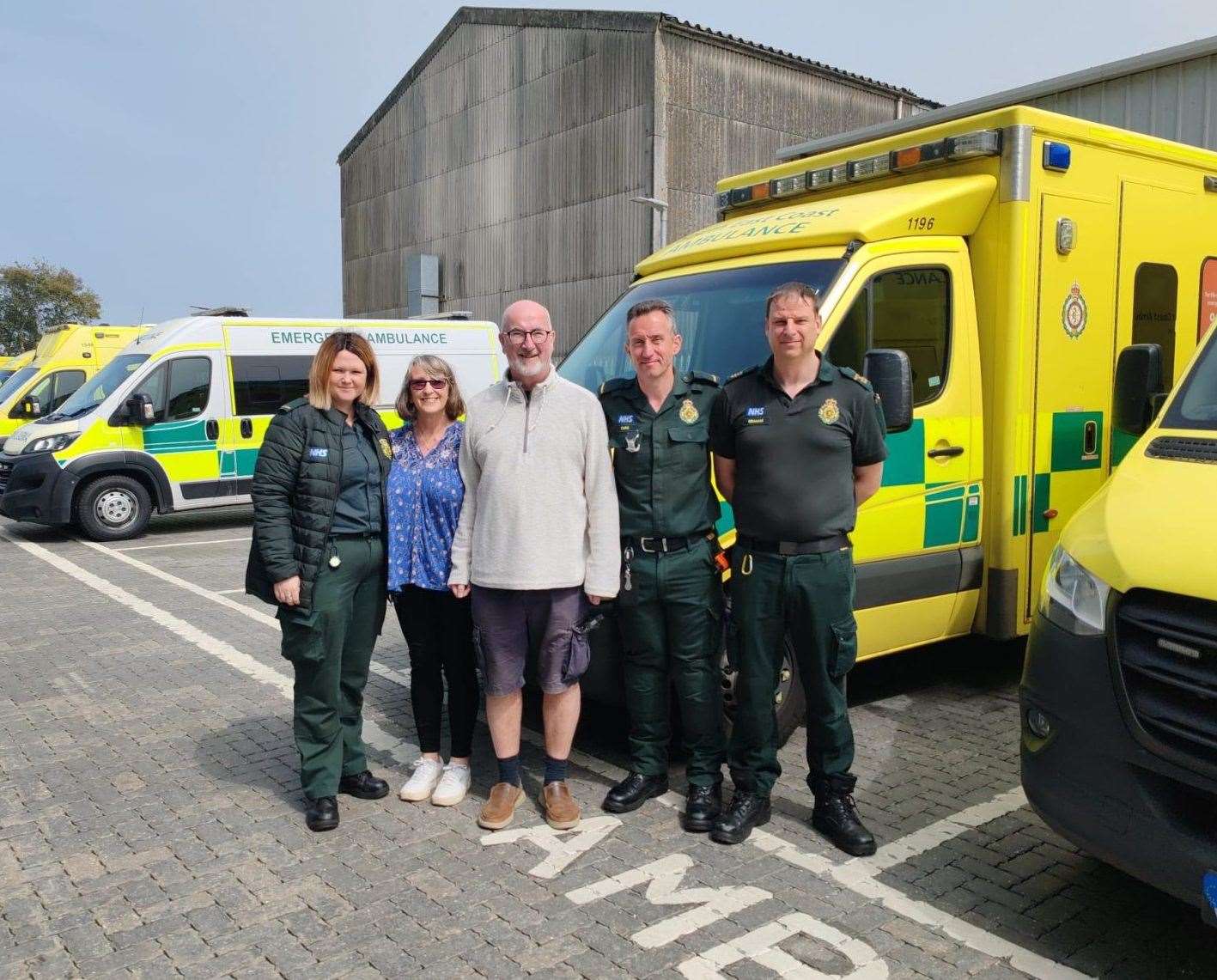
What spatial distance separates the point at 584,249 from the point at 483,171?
536 cm

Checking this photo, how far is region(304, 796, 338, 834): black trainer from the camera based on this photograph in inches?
159

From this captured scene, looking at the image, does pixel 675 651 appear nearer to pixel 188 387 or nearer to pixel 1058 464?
pixel 1058 464

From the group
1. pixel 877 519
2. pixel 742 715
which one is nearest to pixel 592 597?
pixel 742 715

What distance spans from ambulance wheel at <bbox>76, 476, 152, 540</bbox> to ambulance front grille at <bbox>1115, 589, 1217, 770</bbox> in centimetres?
1133

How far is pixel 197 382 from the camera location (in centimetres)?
1213

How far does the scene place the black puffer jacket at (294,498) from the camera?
3924 mm

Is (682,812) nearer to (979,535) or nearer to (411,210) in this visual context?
(979,535)

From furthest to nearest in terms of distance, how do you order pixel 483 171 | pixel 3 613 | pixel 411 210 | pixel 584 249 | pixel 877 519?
pixel 411 210 < pixel 483 171 < pixel 584 249 < pixel 3 613 < pixel 877 519

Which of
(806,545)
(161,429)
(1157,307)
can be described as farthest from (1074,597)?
(161,429)

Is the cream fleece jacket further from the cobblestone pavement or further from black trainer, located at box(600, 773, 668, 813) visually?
the cobblestone pavement

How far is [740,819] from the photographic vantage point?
12.8ft

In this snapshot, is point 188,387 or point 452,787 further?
point 188,387

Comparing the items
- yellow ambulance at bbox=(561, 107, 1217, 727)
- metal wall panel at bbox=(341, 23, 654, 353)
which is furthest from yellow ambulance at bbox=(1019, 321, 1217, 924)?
metal wall panel at bbox=(341, 23, 654, 353)

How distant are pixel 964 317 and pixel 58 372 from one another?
16.1 m
